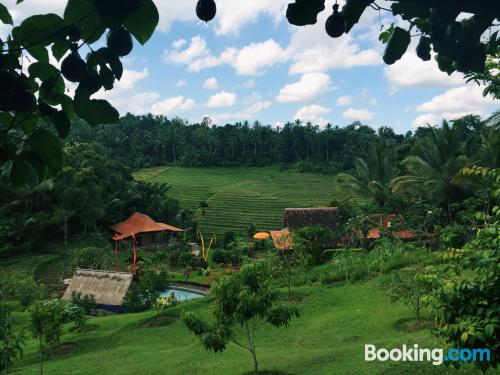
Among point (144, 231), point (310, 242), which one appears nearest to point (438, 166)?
point (310, 242)

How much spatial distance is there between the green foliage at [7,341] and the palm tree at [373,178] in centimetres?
1420

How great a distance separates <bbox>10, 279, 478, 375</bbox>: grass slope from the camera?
220 inches

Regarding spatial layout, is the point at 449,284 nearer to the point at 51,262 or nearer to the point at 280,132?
the point at 51,262

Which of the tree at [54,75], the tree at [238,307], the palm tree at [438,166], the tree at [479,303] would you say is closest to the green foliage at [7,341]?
the tree at [238,307]

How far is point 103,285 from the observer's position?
12.9 metres

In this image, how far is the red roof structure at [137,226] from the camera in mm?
23039

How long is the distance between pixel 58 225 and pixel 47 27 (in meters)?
22.3

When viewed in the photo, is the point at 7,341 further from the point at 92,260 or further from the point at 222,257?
the point at 222,257

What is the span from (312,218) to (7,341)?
46.6 feet

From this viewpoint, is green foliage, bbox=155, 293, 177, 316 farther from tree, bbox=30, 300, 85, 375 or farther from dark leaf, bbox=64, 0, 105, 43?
dark leaf, bbox=64, 0, 105, 43

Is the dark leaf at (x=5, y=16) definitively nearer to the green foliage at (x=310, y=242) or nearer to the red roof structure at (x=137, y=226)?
the green foliage at (x=310, y=242)

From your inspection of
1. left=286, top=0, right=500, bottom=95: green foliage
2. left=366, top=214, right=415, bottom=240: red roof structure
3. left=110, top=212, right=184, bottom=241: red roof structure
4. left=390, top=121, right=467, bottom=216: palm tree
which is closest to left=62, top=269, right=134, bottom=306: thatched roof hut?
left=366, top=214, right=415, bottom=240: red roof structure

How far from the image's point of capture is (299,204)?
105ft

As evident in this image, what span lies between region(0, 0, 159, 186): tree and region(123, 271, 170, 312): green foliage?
1124cm
